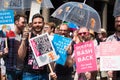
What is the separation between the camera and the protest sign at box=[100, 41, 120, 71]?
6.79 metres

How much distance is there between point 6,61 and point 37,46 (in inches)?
48.8

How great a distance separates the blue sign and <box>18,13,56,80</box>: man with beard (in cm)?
83

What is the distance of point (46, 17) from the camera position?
17578 millimetres

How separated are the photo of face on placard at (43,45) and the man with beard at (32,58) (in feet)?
0.32

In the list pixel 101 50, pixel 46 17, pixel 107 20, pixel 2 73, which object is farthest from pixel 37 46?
pixel 107 20

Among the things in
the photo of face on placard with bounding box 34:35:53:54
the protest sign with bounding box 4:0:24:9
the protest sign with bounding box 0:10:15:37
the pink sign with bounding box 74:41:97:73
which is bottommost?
the pink sign with bounding box 74:41:97:73

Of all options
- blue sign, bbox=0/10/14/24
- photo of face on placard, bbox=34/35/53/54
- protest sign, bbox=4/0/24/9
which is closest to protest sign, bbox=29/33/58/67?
photo of face on placard, bbox=34/35/53/54

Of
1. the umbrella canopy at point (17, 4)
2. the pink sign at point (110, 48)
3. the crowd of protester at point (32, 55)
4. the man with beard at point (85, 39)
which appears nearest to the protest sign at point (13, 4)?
the umbrella canopy at point (17, 4)

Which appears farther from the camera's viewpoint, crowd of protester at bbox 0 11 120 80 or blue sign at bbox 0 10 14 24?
blue sign at bbox 0 10 14 24

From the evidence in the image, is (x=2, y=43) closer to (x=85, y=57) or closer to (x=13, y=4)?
(x=13, y=4)

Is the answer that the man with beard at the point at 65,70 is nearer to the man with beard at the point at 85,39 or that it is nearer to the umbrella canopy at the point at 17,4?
the man with beard at the point at 85,39

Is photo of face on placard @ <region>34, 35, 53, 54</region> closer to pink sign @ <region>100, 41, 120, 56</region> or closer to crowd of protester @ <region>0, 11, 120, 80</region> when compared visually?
crowd of protester @ <region>0, 11, 120, 80</region>

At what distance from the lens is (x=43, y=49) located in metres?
7.09

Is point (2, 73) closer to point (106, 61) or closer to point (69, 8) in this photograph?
point (69, 8)
